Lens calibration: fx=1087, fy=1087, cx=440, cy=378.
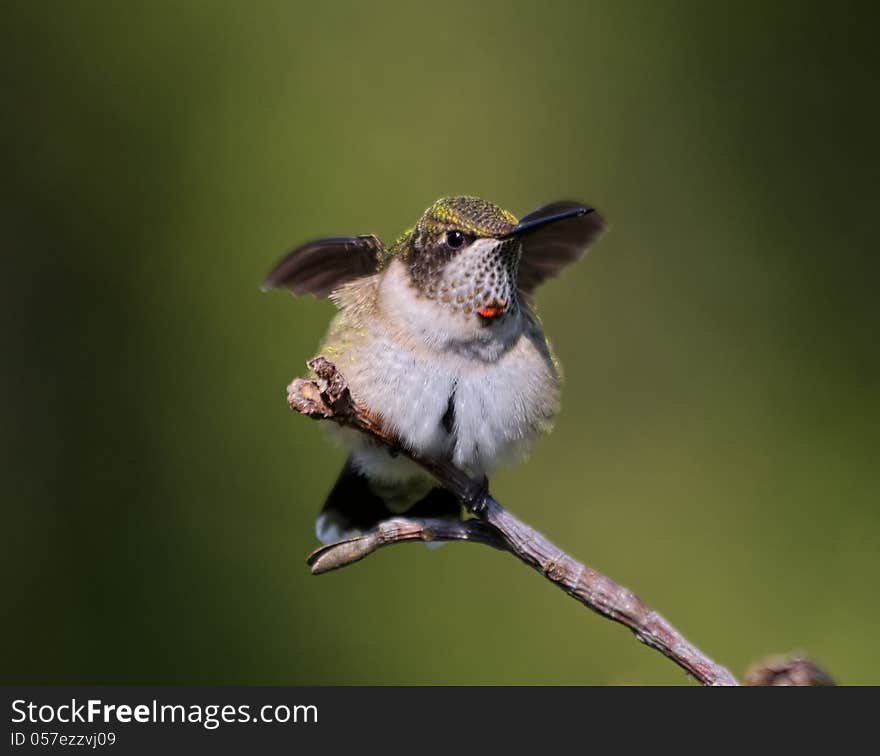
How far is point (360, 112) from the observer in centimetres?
451

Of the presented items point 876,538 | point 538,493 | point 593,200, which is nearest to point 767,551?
point 876,538

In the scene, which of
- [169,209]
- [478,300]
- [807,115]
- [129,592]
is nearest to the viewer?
[478,300]

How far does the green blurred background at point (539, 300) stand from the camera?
13.4ft

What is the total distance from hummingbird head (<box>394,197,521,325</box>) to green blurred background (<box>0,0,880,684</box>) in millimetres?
1527

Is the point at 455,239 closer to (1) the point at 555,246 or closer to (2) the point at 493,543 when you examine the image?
(1) the point at 555,246

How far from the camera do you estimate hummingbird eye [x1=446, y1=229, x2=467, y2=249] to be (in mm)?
2729

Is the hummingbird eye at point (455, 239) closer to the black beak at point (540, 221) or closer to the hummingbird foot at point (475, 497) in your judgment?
the black beak at point (540, 221)

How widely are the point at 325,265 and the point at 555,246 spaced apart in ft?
2.27

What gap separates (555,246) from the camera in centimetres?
326

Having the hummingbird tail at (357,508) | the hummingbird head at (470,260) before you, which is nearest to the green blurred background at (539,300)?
the hummingbird tail at (357,508)

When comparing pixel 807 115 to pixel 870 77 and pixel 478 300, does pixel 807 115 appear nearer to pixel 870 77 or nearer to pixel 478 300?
pixel 870 77

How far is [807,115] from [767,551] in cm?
194

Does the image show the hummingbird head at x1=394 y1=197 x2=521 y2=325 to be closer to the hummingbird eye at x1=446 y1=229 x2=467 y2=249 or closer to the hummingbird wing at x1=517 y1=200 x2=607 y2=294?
the hummingbird eye at x1=446 y1=229 x2=467 y2=249

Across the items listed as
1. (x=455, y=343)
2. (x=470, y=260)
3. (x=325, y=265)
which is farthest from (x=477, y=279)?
(x=325, y=265)
